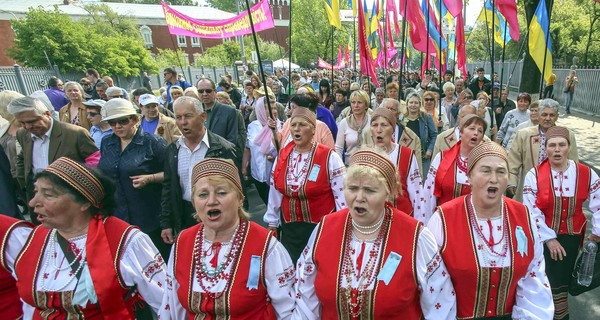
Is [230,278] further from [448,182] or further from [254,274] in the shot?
[448,182]

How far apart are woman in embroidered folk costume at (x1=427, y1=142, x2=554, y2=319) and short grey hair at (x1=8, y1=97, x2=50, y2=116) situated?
131 inches

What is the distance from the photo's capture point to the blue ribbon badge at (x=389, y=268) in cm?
194

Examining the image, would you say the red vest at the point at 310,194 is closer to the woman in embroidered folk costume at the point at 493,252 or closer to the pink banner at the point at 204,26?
the woman in embroidered folk costume at the point at 493,252

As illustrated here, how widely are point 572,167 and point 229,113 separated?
12.6ft

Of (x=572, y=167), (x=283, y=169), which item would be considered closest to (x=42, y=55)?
(x=283, y=169)

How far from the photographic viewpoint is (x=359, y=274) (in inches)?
78.7

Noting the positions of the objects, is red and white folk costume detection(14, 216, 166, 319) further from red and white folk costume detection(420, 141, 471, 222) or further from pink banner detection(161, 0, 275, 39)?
pink banner detection(161, 0, 275, 39)

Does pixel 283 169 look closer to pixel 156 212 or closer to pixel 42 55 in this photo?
pixel 156 212

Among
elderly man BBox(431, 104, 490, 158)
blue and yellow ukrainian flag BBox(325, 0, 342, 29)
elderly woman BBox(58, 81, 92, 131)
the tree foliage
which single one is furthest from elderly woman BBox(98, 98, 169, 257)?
the tree foliage

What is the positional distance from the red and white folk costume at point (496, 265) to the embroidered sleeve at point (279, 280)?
877mm

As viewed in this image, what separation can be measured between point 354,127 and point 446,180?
6.01ft

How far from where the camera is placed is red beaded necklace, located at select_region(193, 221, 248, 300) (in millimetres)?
2021

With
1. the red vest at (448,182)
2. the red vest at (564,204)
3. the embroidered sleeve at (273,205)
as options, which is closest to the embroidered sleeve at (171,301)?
the embroidered sleeve at (273,205)

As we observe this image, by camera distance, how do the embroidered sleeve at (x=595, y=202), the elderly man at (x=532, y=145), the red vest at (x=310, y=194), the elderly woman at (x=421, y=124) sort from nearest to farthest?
the embroidered sleeve at (x=595, y=202), the red vest at (x=310, y=194), the elderly man at (x=532, y=145), the elderly woman at (x=421, y=124)
